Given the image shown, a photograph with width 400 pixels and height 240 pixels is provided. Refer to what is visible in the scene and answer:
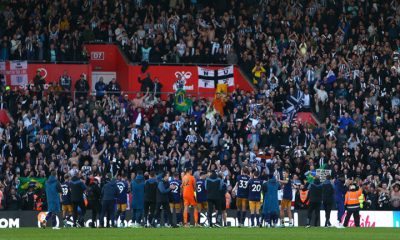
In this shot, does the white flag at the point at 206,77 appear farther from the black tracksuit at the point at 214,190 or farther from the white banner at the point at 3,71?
the black tracksuit at the point at 214,190

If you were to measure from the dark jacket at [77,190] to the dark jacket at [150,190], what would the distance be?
2205 millimetres

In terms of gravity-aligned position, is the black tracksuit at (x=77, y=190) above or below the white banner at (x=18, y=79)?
below

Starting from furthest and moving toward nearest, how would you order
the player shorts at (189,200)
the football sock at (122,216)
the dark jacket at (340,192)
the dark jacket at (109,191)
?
the dark jacket at (340,192) → the football sock at (122,216) → the player shorts at (189,200) → the dark jacket at (109,191)

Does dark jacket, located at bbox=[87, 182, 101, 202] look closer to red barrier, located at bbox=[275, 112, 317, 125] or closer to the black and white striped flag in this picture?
the black and white striped flag

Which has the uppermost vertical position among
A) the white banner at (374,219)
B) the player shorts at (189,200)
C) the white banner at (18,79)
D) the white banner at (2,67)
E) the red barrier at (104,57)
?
the red barrier at (104,57)

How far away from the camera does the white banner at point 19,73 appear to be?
175 ft

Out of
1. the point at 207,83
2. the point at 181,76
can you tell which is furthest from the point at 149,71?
the point at 207,83

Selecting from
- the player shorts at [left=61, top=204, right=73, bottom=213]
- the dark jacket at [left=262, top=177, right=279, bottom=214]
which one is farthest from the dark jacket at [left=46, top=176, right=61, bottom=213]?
the dark jacket at [left=262, top=177, right=279, bottom=214]

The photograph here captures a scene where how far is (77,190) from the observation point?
143 ft

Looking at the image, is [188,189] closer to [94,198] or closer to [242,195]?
[242,195]

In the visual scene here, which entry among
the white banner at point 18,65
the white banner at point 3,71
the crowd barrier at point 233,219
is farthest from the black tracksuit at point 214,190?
the white banner at point 3,71

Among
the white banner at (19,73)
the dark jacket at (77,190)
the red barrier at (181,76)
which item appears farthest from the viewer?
the red barrier at (181,76)

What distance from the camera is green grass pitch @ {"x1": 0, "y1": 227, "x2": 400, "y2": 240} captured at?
36.9 m

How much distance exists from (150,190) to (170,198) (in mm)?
1104
